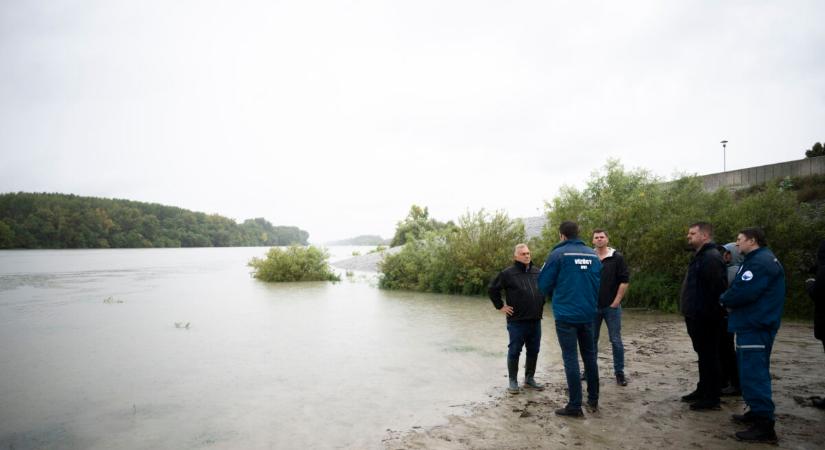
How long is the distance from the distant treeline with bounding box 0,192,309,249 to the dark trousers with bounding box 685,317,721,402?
83.6 meters

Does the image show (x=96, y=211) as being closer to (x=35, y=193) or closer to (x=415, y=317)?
(x=35, y=193)

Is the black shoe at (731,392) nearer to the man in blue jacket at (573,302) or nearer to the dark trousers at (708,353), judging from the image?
the dark trousers at (708,353)

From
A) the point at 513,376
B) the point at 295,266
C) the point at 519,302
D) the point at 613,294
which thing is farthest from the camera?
the point at 295,266

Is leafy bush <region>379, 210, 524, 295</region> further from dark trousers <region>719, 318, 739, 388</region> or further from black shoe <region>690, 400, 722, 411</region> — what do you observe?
black shoe <region>690, 400, 722, 411</region>

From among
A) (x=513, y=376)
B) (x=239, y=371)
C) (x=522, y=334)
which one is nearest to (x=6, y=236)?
(x=239, y=371)

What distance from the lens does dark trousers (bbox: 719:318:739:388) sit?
5676mm

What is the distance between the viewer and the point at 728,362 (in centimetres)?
575

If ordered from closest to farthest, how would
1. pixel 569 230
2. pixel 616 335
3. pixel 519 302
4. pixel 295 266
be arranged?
pixel 569 230 < pixel 519 302 < pixel 616 335 < pixel 295 266

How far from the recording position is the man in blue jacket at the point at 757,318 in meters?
4.29

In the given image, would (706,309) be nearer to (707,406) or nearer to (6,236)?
(707,406)

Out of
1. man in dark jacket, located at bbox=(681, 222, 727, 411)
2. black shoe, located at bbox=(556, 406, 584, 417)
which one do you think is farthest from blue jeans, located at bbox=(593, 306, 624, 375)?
black shoe, located at bbox=(556, 406, 584, 417)

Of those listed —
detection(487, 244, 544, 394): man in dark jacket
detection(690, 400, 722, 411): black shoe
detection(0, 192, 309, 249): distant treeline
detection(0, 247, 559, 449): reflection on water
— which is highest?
detection(0, 192, 309, 249): distant treeline

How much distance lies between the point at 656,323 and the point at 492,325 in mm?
4093

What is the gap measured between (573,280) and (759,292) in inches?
65.7
